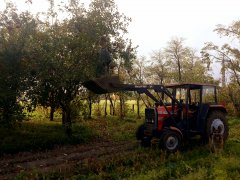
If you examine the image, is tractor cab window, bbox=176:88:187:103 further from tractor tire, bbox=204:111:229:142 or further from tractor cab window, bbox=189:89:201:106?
tractor tire, bbox=204:111:229:142

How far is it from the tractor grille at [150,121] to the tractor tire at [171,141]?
3.10 ft

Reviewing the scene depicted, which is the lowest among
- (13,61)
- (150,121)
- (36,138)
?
(36,138)

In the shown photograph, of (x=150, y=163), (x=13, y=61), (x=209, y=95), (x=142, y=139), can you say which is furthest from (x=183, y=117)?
(x=13, y=61)

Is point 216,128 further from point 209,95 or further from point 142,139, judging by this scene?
point 142,139

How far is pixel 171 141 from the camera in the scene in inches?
540

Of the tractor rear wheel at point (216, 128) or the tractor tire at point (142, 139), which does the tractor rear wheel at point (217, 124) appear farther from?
the tractor tire at point (142, 139)

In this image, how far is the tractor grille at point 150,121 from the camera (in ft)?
47.3

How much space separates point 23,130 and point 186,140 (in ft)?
32.5

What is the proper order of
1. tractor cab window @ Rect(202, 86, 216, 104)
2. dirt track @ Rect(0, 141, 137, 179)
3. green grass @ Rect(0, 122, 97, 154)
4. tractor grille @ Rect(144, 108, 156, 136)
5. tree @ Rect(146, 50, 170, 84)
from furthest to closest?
tree @ Rect(146, 50, 170, 84) < green grass @ Rect(0, 122, 97, 154) < tractor cab window @ Rect(202, 86, 216, 104) < tractor grille @ Rect(144, 108, 156, 136) < dirt track @ Rect(0, 141, 137, 179)

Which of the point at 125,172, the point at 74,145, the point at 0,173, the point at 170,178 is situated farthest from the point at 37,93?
the point at 170,178

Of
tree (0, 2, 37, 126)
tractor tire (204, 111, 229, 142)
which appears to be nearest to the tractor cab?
tractor tire (204, 111, 229, 142)

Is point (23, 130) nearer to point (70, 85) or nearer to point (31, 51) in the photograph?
point (70, 85)

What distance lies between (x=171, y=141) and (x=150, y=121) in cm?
146

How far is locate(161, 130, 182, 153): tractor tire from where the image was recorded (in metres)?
13.5
